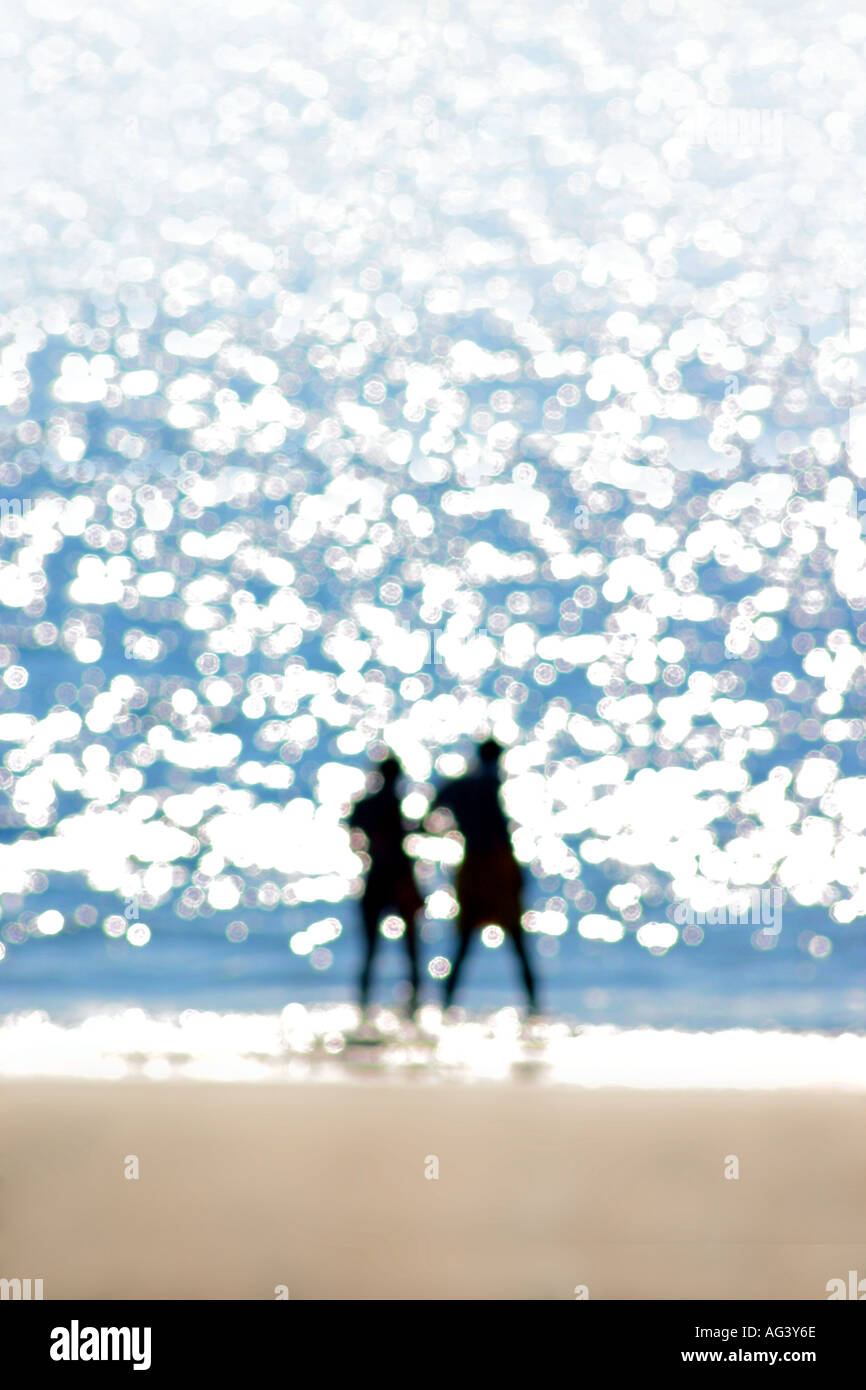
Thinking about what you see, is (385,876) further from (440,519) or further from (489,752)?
(440,519)

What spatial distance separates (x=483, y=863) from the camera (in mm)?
13000

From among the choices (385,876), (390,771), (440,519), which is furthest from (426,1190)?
(440,519)

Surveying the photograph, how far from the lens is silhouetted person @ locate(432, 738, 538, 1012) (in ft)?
42.6

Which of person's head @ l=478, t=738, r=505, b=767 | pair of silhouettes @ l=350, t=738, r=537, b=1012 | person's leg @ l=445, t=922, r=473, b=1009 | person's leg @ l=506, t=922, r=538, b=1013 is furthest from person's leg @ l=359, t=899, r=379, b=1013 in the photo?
person's head @ l=478, t=738, r=505, b=767

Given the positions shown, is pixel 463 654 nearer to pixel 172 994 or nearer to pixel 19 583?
pixel 19 583

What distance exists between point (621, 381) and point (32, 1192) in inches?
3124

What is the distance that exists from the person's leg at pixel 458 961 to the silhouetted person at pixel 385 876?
→ 21.8 inches

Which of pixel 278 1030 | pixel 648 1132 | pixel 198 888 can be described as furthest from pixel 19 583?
pixel 648 1132

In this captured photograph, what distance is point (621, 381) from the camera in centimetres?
8488

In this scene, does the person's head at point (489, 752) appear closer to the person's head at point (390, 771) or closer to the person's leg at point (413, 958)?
the person's head at point (390, 771)

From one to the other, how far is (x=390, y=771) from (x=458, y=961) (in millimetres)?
1705

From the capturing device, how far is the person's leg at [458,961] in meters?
12.7

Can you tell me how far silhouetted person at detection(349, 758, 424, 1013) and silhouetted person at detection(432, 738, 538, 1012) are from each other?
23.3 inches

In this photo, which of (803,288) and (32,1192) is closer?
(32,1192)
